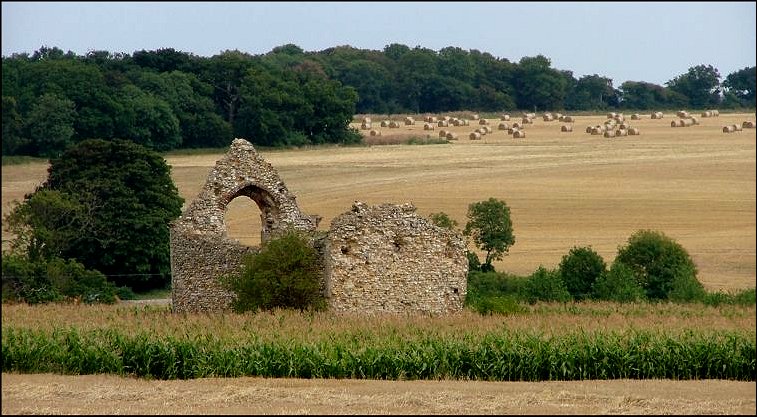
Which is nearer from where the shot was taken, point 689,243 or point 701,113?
point 689,243

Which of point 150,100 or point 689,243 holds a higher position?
point 150,100

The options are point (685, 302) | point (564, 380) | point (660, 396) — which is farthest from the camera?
point (685, 302)

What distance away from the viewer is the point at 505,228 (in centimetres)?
4738

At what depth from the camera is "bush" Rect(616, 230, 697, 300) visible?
132ft

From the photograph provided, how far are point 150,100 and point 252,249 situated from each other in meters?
31.9

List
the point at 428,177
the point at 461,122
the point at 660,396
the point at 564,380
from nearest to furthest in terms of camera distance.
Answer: the point at 660,396 → the point at 564,380 → the point at 428,177 → the point at 461,122

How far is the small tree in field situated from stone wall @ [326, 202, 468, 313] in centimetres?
1649

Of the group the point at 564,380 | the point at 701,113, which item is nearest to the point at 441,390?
the point at 564,380

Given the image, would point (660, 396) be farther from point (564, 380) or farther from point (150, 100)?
point (150, 100)

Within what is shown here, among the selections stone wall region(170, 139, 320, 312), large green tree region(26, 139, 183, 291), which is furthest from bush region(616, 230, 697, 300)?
large green tree region(26, 139, 183, 291)

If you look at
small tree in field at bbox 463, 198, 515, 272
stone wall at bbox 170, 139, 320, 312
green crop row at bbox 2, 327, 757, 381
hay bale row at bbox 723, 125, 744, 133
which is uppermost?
stone wall at bbox 170, 139, 320, 312

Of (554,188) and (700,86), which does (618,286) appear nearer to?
(554,188)

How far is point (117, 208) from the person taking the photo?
168ft

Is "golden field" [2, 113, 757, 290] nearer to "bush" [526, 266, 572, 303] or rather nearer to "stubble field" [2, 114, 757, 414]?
"stubble field" [2, 114, 757, 414]
